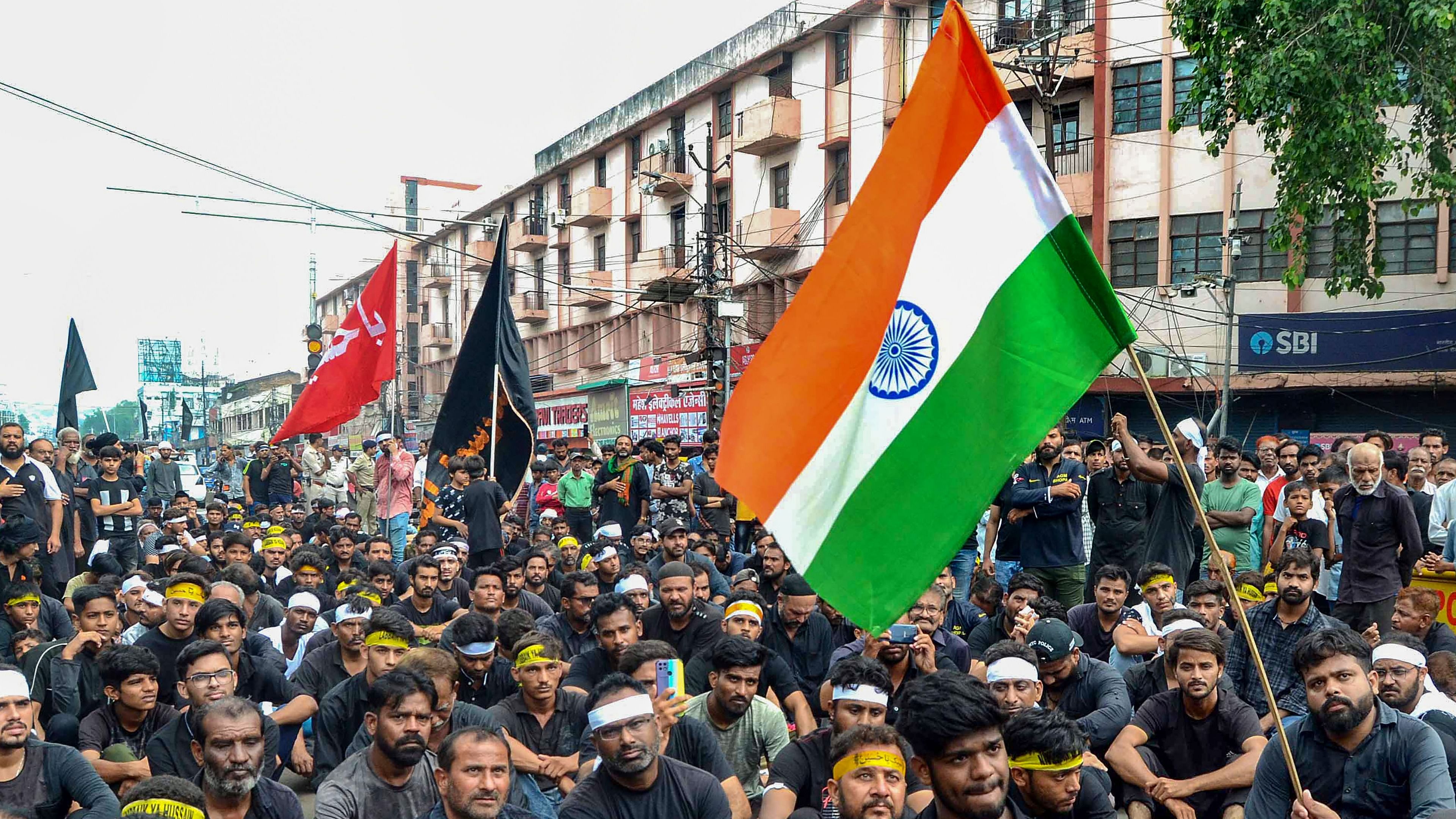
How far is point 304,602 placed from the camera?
9422 millimetres

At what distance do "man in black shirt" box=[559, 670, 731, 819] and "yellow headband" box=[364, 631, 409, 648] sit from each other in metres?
2.19

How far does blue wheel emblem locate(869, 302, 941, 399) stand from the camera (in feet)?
14.1

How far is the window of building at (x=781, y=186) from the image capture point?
3412 centimetres

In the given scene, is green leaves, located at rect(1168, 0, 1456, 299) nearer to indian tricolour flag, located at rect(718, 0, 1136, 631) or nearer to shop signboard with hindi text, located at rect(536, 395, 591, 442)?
indian tricolour flag, located at rect(718, 0, 1136, 631)

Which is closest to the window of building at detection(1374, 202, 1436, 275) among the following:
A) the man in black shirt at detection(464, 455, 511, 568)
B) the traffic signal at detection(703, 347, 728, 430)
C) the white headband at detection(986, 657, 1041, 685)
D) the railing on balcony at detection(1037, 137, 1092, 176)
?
the railing on balcony at detection(1037, 137, 1092, 176)

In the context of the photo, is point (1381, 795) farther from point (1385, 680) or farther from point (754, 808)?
point (754, 808)

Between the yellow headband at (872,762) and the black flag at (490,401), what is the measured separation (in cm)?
745

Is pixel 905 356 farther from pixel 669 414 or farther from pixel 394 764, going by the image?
pixel 669 414

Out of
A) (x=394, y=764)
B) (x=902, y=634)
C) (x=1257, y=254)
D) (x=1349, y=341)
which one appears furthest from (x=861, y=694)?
(x=1257, y=254)

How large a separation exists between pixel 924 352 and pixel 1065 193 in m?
21.6

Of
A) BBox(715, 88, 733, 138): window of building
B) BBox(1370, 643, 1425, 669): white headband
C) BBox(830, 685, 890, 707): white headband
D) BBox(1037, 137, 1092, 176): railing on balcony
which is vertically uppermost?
BBox(715, 88, 733, 138): window of building

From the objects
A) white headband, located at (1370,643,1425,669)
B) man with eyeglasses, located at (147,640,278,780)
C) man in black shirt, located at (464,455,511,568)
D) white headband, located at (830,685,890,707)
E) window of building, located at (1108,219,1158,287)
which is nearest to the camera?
white headband, located at (1370,643,1425,669)

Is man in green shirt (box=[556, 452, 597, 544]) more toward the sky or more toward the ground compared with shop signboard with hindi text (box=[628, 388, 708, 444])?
more toward the ground

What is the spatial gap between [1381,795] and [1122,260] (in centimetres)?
2286
